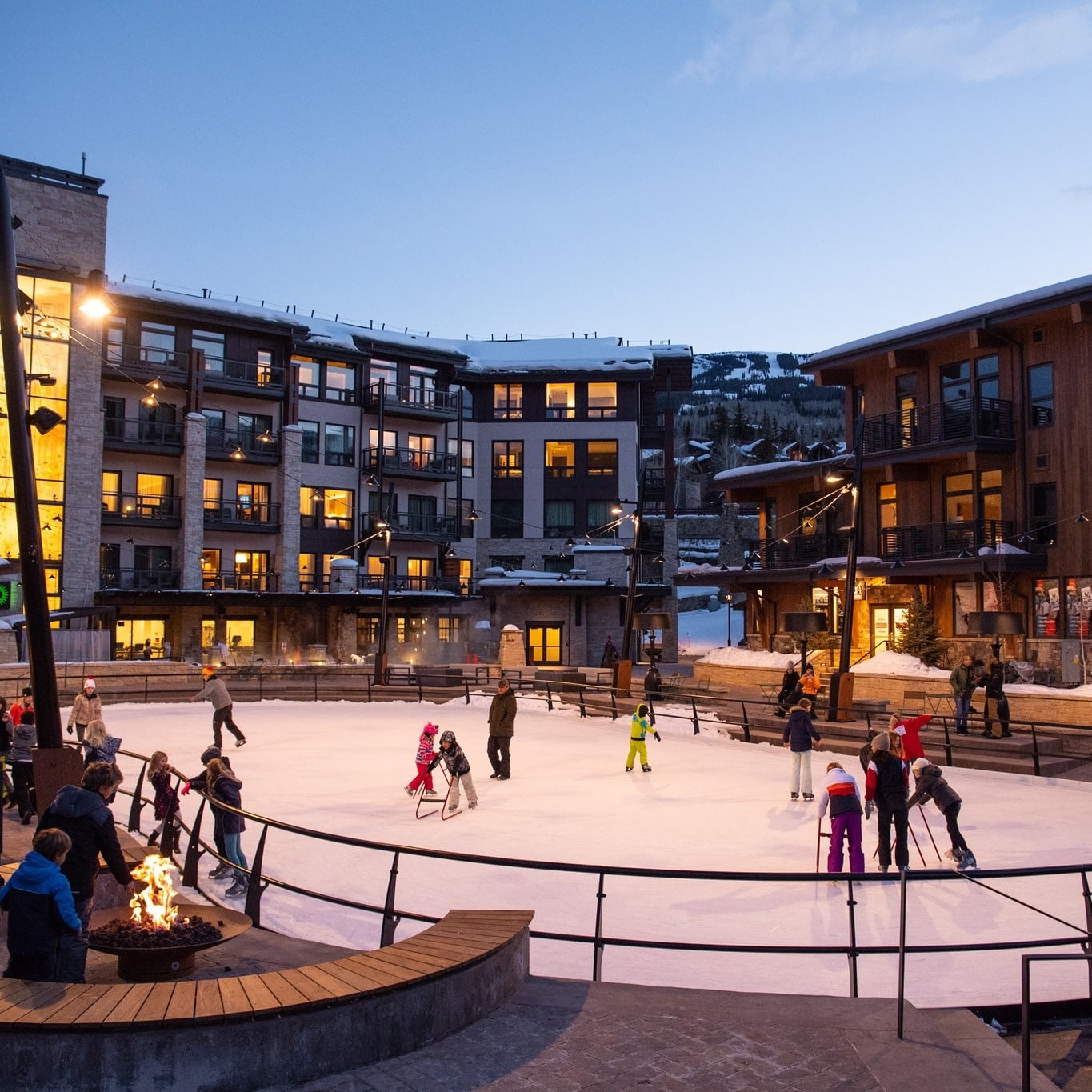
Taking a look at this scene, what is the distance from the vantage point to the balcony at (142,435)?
1748 inches

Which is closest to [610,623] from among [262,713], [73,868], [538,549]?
[538,549]

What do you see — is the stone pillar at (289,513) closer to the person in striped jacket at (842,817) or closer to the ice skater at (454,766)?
the ice skater at (454,766)

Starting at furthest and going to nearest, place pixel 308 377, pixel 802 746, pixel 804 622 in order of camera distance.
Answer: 1. pixel 308 377
2. pixel 804 622
3. pixel 802 746

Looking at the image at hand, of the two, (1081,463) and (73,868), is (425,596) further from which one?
(73,868)

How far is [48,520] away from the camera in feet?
136

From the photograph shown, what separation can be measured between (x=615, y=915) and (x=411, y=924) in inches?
82.7


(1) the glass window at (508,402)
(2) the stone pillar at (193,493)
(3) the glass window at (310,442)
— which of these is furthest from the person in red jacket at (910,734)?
(1) the glass window at (508,402)

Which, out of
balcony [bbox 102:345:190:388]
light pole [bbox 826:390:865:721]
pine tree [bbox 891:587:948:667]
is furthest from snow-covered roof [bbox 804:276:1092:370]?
balcony [bbox 102:345:190:388]

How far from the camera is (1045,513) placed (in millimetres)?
30922

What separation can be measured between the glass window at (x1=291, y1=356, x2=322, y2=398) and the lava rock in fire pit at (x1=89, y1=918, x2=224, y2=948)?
46.3 meters

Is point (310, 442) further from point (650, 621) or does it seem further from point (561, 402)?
point (650, 621)

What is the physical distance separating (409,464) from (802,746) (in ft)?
130

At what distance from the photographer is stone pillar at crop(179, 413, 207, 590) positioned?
45.4 meters

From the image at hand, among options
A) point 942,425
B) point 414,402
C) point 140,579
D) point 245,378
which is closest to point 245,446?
point 245,378
